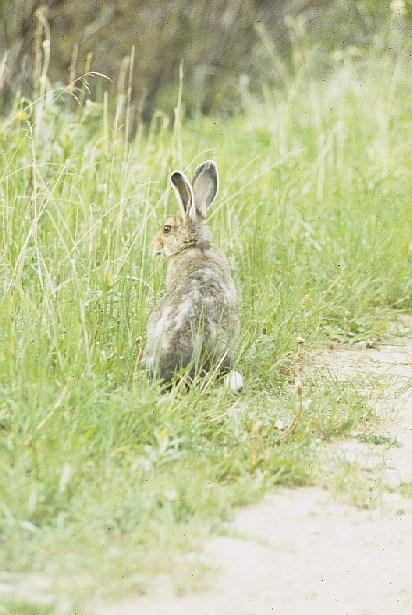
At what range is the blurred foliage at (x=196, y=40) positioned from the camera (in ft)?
44.6

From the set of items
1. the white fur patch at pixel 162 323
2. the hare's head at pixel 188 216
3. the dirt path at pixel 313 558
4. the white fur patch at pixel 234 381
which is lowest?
the dirt path at pixel 313 558

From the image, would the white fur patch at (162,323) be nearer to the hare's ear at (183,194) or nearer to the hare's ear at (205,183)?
the hare's ear at (183,194)

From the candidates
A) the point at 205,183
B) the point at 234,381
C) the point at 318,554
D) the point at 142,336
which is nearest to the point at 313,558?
the point at 318,554

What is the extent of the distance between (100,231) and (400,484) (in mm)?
2297

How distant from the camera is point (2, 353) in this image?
469 cm

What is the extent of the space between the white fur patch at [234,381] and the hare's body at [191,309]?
2 cm

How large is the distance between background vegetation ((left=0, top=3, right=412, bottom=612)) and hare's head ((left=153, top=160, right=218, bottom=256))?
6.9 inches

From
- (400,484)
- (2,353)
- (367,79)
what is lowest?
(400,484)

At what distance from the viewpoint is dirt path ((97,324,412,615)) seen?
11.3 feet

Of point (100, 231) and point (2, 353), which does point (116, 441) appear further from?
point (100, 231)

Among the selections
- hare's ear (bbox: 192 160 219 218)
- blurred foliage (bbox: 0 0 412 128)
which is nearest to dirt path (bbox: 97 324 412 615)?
hare's ear (bbox: 192 160 219 218)

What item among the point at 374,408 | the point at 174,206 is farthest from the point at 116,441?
the point at 174,206

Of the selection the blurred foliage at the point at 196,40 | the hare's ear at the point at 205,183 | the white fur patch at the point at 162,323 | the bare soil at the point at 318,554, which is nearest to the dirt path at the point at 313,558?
the bare soil at the point at 318,554

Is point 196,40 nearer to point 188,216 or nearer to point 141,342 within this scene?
point 188,216
